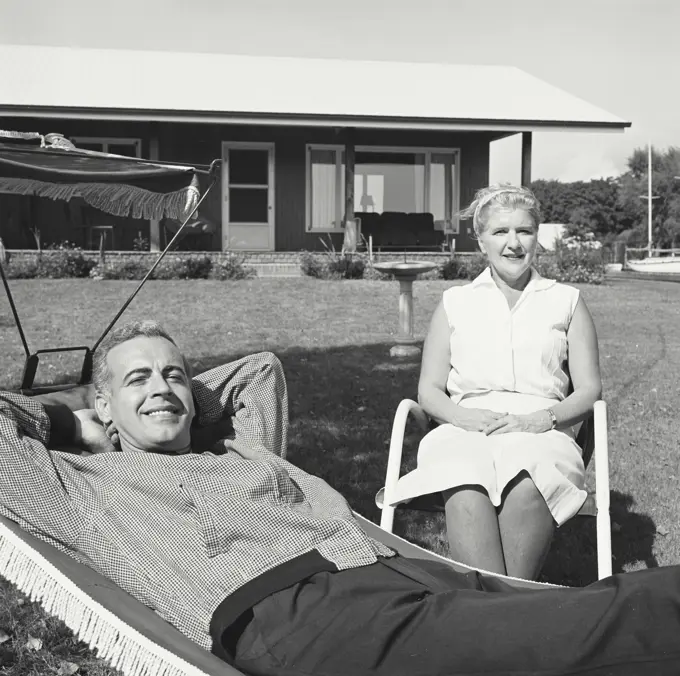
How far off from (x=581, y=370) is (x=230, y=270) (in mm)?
11719

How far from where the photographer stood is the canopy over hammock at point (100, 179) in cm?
446

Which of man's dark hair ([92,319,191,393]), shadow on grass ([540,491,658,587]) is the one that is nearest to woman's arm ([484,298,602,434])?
shadow on grass ([540,491,658,587])

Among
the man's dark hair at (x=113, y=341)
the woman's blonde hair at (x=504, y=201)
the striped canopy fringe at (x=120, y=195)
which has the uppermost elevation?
the striped canopy fringe at (x=120, y=195)

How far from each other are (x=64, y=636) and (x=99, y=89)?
15516mm

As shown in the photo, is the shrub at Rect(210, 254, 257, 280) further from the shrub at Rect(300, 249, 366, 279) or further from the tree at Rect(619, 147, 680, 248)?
the tree at Rect(619, 147, 680, 248)

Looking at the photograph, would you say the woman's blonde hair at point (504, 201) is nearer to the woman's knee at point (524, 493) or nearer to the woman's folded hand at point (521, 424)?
the woman's folded hand at point (521, 424)

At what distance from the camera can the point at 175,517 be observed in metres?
2.50

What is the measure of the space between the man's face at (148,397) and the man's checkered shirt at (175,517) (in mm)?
121

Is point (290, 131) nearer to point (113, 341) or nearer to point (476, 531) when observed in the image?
point (113, 341)

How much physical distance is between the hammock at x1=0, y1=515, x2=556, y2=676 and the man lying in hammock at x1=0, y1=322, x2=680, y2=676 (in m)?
0.05

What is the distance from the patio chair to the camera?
2.97 m

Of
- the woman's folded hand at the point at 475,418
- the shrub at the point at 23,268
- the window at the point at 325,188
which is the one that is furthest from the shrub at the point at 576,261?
the woman's folded hand at the point at 475,418

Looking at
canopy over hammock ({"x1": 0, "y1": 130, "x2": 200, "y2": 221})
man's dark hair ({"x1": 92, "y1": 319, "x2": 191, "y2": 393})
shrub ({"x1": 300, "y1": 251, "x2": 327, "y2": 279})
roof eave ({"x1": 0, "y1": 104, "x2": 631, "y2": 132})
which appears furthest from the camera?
roof eave ({"x1": 0, "y1": 104, "x2": 631, "y2": 132})

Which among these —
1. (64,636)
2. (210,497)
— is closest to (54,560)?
(210,497)
